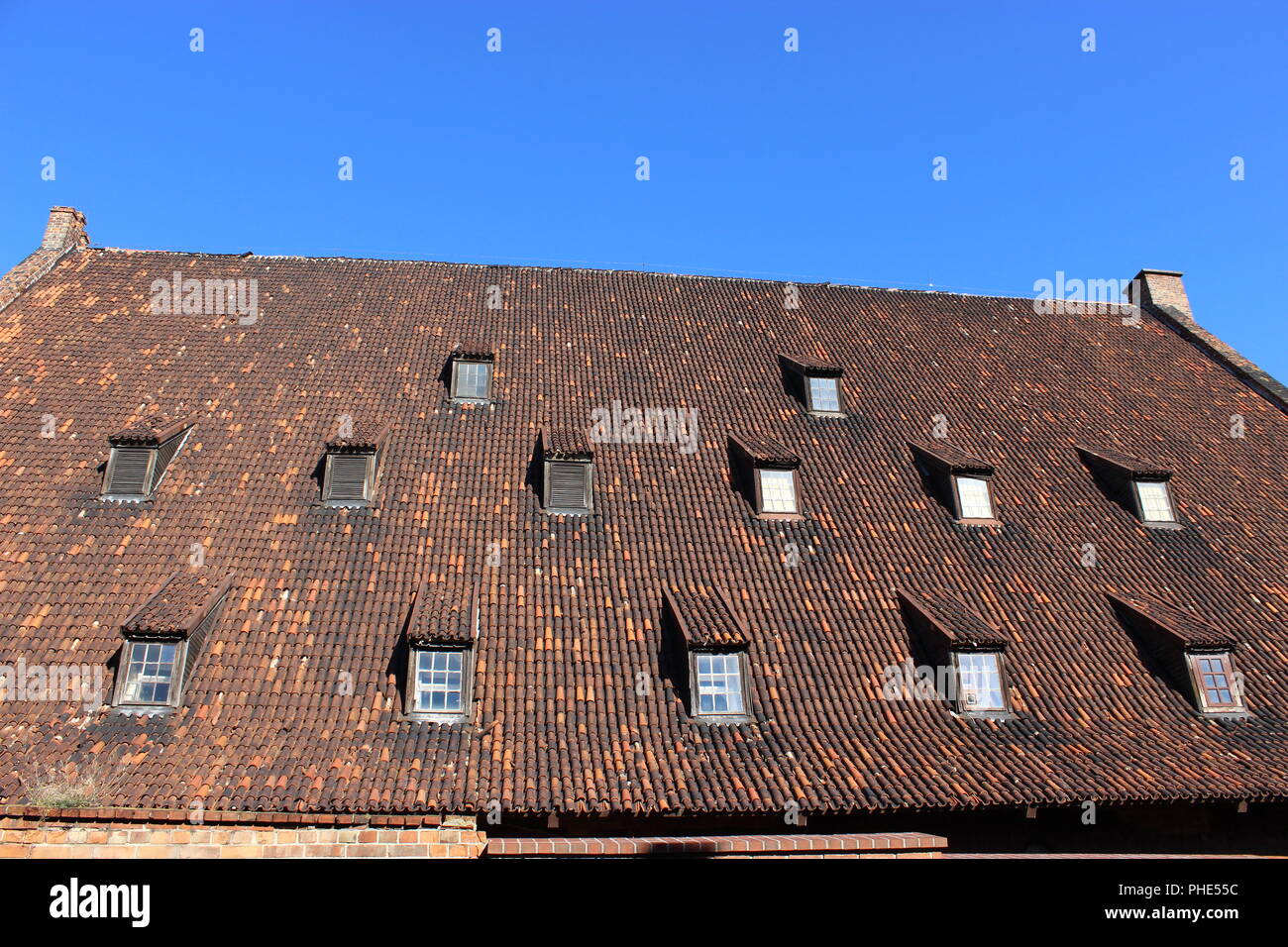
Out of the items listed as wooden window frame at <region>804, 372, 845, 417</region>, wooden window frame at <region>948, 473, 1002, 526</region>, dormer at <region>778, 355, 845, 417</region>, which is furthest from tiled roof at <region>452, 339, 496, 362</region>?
wooden window frame at <region>948, 473, 1002, 526</region>

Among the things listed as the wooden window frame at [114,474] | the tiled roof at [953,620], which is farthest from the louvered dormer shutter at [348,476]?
the tiled roof at [953,620]

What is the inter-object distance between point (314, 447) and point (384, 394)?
1905mm

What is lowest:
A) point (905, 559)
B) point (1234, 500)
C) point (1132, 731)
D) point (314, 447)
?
point (1132, 731)

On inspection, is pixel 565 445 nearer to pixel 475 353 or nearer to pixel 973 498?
pixel 475 353

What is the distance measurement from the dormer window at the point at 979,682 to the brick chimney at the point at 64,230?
2075 cm

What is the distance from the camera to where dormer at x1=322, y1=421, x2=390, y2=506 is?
13.9 metres

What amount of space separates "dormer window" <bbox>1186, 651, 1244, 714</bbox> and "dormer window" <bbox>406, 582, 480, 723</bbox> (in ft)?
35.8

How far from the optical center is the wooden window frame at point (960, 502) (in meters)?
15.1

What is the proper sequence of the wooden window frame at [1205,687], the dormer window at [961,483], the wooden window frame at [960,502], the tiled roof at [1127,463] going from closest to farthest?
the wooden window frame at [1205,687] < the wooden window frame at [960,502] < the dormer window at [961,483] < the tiled roof at [1127,463]

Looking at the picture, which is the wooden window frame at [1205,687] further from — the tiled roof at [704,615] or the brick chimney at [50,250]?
the brick chimney at [50,250]

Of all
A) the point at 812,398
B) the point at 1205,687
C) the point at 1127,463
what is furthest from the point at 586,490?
the point at 1127,463
